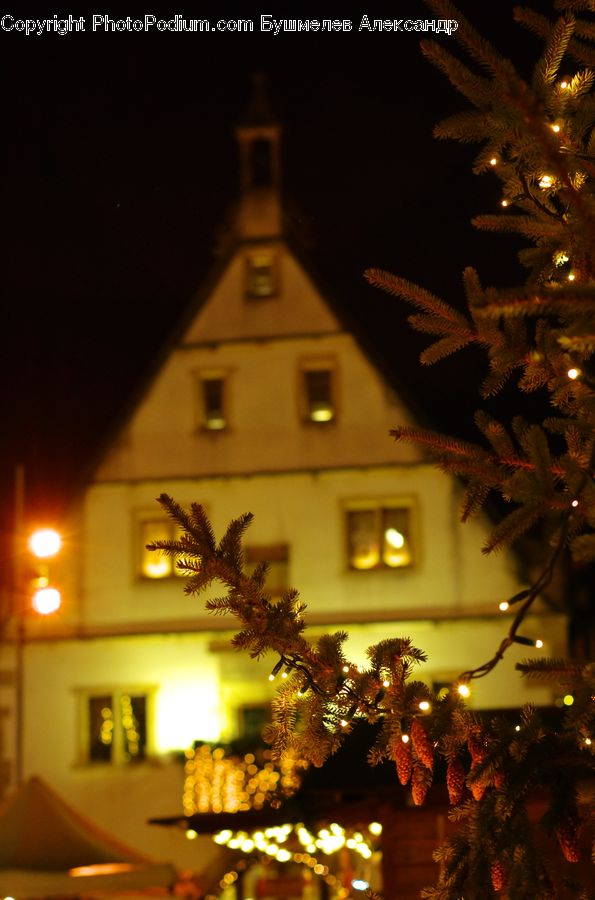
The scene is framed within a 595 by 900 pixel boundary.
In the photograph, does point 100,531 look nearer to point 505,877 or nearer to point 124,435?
point 124,435

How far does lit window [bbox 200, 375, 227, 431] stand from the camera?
21.7 m

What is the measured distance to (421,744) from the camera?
13.7ft

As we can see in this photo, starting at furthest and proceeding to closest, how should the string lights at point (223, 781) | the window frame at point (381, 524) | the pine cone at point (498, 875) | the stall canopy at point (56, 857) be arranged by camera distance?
1. the window frame at point (381, 524)
2. the string lights at point (223, 781)
3. the stall canopy at point (56, 857)
4. the pine cone at point (498, 875)

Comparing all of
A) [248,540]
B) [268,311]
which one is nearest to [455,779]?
[248,540]

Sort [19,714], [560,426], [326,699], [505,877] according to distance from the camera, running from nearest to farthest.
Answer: [505,877]
[326,699]
[560,426]
[19,714]

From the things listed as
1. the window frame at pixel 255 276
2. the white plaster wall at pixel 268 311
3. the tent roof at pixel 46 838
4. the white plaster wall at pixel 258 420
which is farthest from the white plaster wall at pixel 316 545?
the tent roof at pixel 46 838

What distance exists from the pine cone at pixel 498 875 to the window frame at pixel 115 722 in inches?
682

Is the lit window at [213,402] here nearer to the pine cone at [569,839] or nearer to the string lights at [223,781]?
the string lights at [223,781]

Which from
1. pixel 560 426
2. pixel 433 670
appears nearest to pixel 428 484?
pixel 433 670

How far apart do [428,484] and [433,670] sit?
9.11 feet

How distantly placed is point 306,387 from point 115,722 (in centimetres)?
595

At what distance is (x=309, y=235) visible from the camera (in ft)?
73.9

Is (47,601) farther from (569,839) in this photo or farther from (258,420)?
(569,839)

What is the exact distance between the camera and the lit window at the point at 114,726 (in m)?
21.2
